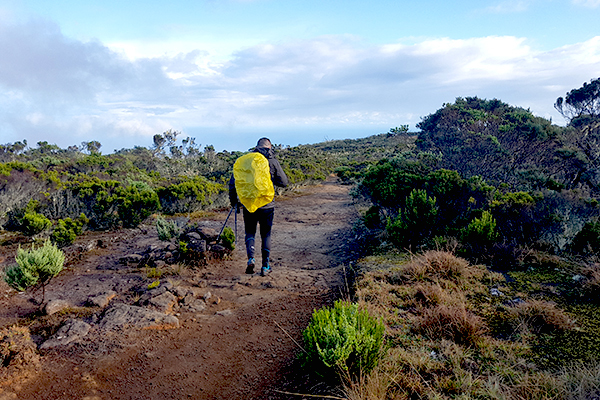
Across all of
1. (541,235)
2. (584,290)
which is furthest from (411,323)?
(541,235)

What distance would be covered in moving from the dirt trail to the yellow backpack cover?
1.54 m

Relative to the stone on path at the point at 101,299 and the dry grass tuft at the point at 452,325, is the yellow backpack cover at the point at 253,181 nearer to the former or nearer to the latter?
the stone on path at the point at 101,299

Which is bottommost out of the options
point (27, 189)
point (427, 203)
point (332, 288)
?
point (332, 288)

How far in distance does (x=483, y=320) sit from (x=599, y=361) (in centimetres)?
108

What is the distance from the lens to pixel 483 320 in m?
3.91

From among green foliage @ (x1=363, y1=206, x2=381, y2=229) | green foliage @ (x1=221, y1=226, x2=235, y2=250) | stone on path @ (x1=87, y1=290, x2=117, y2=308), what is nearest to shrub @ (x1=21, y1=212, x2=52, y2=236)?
stone on path @ (x1=87, y1=290, x2=117, y2=308)

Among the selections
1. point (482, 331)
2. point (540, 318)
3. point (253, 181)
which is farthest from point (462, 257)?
point (253, 181)

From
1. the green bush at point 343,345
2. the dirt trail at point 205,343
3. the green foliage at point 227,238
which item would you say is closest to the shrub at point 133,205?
the dirt trail at point 205,343

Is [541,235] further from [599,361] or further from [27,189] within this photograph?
[27,189]

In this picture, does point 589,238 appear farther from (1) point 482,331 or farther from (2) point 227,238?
(2) point 227,238

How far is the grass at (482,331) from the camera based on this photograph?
8.56ft

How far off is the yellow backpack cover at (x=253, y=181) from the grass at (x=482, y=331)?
208 cm

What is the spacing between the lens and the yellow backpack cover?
5.23 m

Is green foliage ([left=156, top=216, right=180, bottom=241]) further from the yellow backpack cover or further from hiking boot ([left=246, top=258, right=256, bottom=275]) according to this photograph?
the yellow backpack cover
